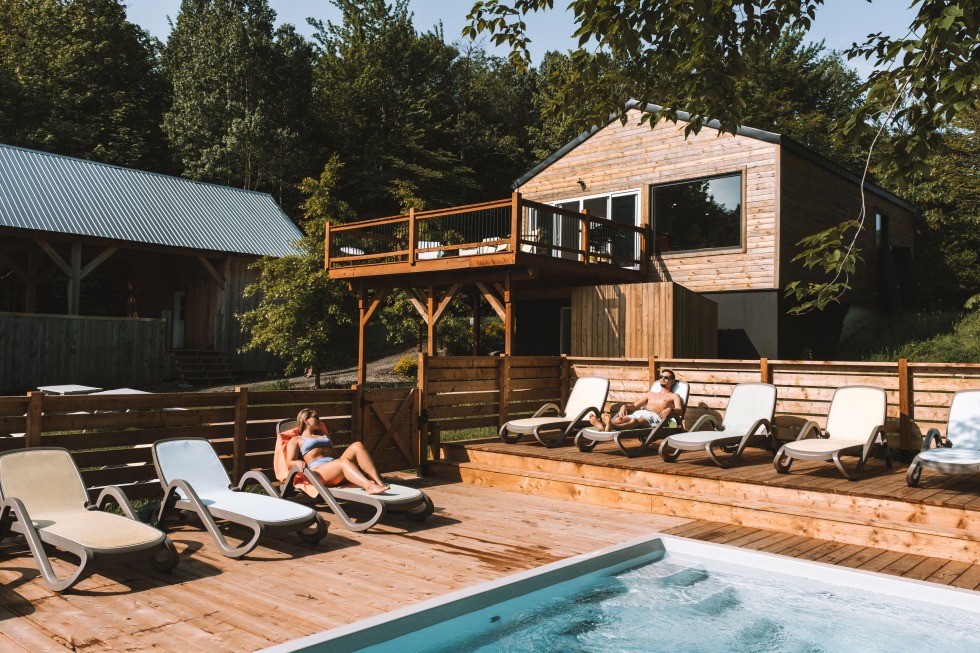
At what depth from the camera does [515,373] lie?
1090 centimetres

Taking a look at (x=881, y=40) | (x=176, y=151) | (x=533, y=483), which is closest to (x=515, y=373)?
(x=533, y=483)

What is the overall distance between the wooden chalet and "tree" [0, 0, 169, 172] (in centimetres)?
819

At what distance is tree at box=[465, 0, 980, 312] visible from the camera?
18.2ft

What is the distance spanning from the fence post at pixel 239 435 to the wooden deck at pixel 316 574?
1203 mm

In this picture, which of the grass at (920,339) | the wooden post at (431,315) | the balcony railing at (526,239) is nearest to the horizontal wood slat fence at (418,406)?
the balcony railing at (526,239)

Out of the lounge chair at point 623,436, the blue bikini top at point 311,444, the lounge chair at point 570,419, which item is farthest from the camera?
the lounge chair at point 570,419

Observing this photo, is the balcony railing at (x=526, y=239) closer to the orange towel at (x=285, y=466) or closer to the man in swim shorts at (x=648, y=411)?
the man in swim shorts at (x=648, y=411)

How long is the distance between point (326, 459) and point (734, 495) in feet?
12.9

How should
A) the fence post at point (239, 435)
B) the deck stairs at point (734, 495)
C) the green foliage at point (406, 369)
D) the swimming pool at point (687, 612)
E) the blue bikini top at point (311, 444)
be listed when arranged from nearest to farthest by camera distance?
the swimming pool at point (687, 612), the deck stairs at point (734, 495), the blue bikini top at point (311, 444), the fence post at point (239, 435), the green foliage at point (406, 369)

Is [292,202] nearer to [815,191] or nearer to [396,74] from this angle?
[396,74]

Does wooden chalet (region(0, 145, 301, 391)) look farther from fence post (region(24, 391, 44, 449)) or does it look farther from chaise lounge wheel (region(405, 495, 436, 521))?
chaise lounge wheel (region(405, 495, 436, 521))

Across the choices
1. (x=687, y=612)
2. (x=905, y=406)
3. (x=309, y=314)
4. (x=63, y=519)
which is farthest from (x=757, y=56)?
(x=309, y=314)

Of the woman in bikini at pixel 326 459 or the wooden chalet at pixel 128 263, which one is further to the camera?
the wooden chalet at pixel 128 263

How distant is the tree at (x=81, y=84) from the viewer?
109ft
